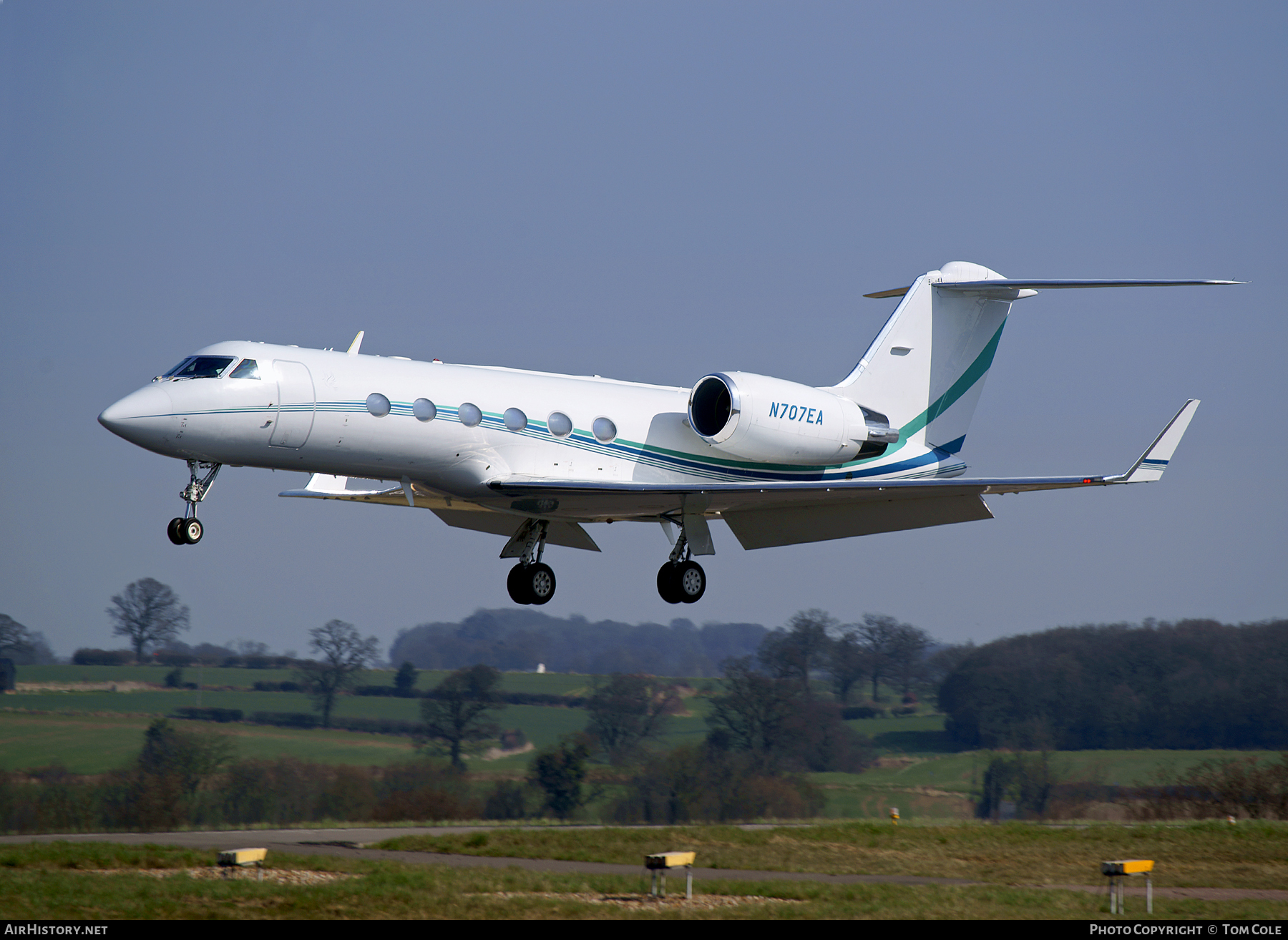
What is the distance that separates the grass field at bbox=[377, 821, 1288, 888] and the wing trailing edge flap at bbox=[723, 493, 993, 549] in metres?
5.21

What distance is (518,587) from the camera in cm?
2202

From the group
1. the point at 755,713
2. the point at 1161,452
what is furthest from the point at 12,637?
the point at 1161,452

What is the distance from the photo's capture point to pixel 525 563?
22.2m

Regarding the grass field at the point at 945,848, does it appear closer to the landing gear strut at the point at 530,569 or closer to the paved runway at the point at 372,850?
the paved runway at the point at 372,850

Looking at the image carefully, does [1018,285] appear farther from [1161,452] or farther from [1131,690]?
[1131,690]

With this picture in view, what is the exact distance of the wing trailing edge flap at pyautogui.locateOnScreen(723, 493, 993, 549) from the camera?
20.7 m

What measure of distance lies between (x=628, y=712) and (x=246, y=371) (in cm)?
3008

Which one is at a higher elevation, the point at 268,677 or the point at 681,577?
the point at 681,577

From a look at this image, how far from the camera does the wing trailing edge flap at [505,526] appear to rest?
74.7ft

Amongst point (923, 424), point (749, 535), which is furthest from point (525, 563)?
point (923, 424)

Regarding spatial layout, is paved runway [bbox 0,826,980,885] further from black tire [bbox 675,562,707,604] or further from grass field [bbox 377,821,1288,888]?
black tire [bbox 675,562,707,604]

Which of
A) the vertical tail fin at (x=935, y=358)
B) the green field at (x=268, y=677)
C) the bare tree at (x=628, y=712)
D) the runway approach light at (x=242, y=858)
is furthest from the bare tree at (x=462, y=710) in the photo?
the runway approach light at (x=242, y=858)
